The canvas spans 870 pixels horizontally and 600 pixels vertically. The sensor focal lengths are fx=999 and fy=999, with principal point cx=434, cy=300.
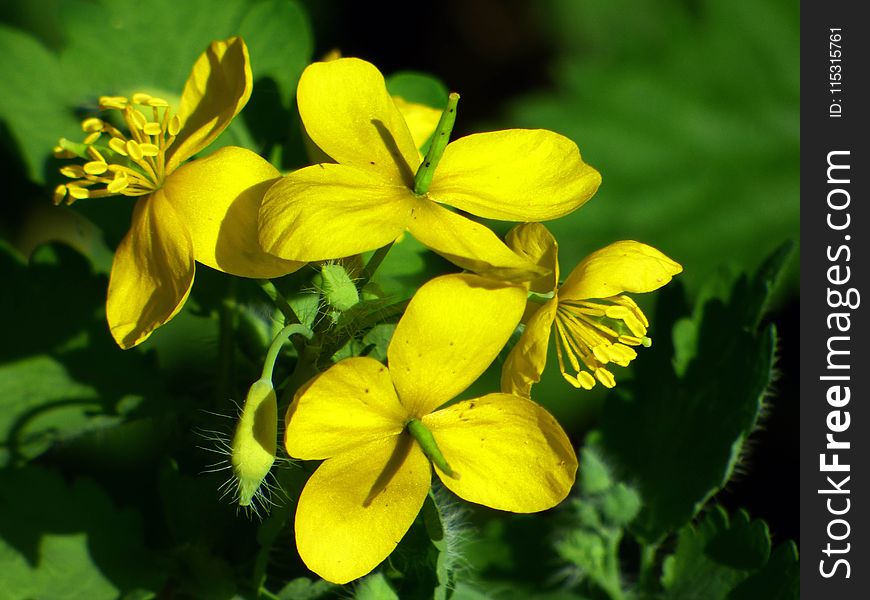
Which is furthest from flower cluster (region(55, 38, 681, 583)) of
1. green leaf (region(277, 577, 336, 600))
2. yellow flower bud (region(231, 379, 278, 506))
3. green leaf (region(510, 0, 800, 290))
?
green leaf (region(510, 0, 800, 290))

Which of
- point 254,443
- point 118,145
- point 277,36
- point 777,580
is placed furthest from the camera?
point 277,36

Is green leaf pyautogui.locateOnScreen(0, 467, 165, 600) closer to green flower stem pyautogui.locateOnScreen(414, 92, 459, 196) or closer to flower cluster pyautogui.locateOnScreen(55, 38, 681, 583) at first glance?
flower cluster pyautogui.locateOnScreen(55, 38, 681, 583)

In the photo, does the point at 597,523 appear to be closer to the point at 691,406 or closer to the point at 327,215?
the point at 691,406

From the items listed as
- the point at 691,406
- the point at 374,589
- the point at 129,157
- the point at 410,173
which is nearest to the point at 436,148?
the point at 410,173

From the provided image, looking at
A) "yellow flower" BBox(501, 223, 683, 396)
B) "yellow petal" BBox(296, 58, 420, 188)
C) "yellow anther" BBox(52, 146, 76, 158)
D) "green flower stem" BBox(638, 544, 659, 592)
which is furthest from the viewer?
"green flower stem" BBox(638, 544, 659, 592)
